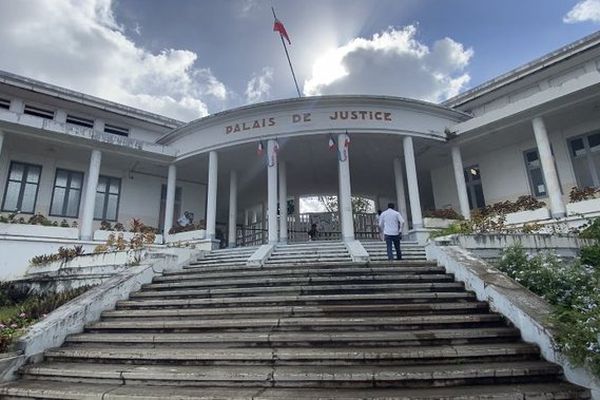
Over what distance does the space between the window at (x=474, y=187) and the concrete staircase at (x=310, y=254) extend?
828cm

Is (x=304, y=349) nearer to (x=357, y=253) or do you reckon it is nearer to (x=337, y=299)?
(x=337, y=299)

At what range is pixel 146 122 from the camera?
58.4 ft

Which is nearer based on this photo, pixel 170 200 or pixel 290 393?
pixel 290 393

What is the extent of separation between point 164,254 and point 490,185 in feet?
45.3

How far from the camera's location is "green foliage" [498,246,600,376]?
3652 millimetres

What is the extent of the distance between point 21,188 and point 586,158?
72.7 feet

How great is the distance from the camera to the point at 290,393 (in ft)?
12.3

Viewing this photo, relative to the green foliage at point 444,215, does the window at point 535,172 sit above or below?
above

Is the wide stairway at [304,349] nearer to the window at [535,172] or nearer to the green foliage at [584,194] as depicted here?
the green foliage at [584,194]

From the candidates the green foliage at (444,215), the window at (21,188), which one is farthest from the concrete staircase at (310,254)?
the window at (21,188)

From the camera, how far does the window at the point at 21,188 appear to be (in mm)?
14531

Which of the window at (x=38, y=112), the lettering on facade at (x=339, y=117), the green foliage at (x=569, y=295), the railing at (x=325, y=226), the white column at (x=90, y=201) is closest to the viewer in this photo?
the green foliage at (x=569, y=295)

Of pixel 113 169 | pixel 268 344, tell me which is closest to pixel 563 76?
pixel 268 344

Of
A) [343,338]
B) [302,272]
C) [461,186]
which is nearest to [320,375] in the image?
[343,338]
